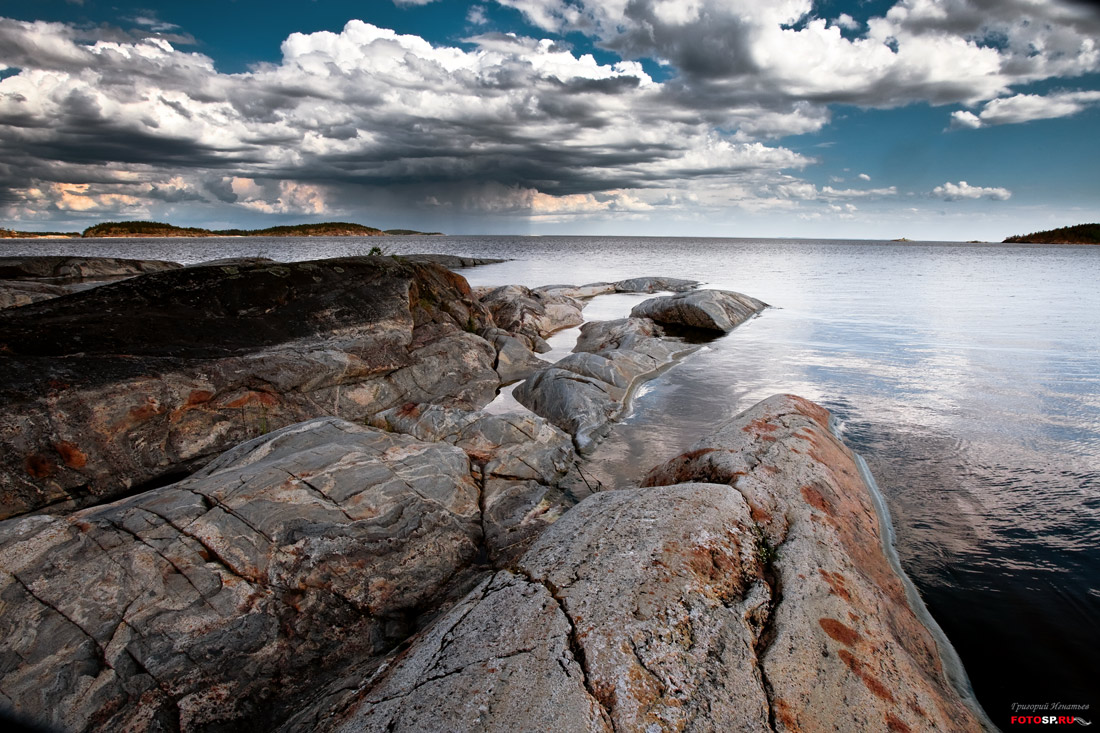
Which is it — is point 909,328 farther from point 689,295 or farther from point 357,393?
point 357,393

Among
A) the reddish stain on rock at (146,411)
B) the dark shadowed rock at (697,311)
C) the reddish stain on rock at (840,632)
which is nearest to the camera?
the reddish stain on rock at (840,632)

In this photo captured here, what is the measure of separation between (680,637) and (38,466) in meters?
6.93

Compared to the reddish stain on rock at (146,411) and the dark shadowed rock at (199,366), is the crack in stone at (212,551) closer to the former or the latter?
the dark shadowed rock at (199,366)

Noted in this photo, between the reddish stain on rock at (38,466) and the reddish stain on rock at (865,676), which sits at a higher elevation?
the reddish stain on rock at (865,676)

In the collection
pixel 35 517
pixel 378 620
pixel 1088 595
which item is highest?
pixel 35 517

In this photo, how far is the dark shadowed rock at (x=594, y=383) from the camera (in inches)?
364

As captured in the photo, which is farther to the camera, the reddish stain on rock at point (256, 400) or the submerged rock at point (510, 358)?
the submerged rock at point (510, 358)

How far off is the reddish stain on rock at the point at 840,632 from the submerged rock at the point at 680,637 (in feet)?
0.04

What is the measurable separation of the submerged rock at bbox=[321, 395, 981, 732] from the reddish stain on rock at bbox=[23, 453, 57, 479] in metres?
4.97

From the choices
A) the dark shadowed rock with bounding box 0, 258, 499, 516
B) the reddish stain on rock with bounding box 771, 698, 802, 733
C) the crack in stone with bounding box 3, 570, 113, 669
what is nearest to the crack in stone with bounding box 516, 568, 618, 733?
the reddish stain on rock with bounding box 771, 698, 802, 733

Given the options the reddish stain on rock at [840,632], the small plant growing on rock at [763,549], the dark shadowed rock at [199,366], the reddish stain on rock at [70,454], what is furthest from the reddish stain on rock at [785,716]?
the reddish stain on rock at [70,454]

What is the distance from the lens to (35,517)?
14.0ft

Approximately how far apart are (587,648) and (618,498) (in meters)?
1.68

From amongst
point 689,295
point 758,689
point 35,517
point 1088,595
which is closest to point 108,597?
point 35,517
